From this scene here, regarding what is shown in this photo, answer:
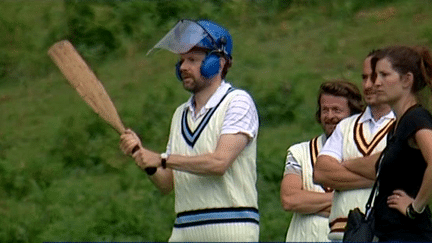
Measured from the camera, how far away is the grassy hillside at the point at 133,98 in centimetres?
1291

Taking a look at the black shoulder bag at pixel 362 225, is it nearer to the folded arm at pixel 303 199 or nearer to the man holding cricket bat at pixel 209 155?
the man holding cricket bat at pixel 209 155

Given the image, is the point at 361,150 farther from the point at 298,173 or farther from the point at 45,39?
the point at 45,39

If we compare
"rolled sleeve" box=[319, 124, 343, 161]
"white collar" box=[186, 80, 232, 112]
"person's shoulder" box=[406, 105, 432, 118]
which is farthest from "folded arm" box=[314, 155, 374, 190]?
"person's shoulder" box=[406, 105, 432, 118]

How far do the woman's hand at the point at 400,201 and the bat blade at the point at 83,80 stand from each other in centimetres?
201

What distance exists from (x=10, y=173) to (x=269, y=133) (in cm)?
230

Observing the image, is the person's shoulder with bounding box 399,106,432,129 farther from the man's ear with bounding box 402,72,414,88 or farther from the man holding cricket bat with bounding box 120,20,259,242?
the man holding cricket bat with bounding box 120,20,259,242

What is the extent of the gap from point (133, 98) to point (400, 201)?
8.99 meters

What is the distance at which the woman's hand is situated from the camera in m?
6.83

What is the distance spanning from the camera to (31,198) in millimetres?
13609

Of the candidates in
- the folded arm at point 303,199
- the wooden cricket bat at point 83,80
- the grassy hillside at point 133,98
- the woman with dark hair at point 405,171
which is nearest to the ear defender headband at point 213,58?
the wooden cricket bat at point 83,80

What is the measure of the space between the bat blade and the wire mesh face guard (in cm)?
43

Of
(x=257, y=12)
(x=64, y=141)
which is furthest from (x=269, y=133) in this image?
(x=257, y=12)

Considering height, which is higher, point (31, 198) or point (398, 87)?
point (398, 87)

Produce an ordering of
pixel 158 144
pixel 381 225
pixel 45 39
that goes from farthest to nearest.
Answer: pixel 45 39
pixel 158 144
pixel 381 225
